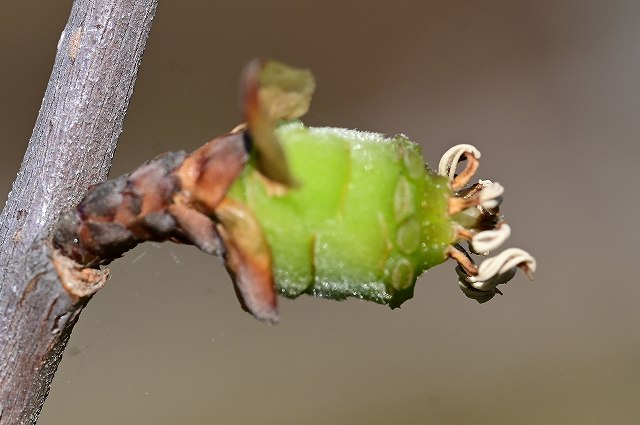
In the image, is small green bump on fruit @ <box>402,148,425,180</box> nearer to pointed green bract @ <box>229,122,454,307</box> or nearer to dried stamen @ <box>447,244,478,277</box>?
pointed green bract @ <box>229,122,454,307</box>

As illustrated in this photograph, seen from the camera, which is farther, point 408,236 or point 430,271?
point 430,271

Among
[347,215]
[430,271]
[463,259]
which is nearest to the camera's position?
[347,215]

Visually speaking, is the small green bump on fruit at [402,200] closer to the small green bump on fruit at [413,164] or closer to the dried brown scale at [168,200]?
the small green bump on fruit at [413,164]

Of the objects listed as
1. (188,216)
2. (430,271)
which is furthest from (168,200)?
(430,271)

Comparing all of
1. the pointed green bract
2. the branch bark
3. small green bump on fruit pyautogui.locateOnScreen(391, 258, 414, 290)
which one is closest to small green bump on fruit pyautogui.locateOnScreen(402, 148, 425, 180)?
the pointed green bract

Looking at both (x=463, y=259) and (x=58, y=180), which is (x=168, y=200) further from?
(x=463, y=259)

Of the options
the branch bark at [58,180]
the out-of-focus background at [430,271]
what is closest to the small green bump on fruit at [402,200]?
the branch bark at [58,180]
